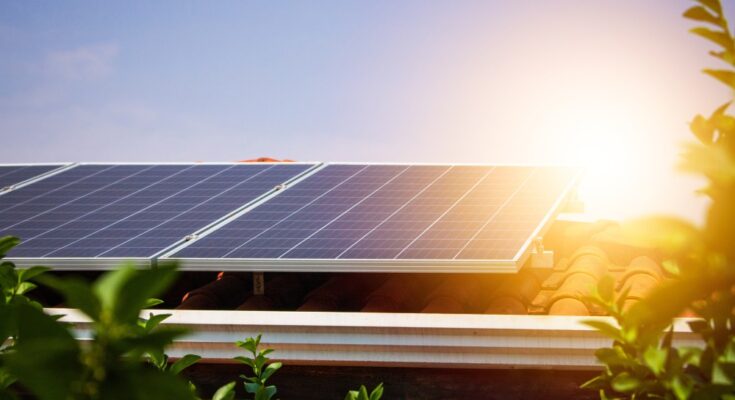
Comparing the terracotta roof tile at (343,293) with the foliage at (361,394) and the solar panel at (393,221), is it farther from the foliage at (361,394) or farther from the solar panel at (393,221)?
the foliage at (361,394)

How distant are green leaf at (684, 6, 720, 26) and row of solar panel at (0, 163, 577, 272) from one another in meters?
6.82

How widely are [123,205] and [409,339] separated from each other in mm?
6239

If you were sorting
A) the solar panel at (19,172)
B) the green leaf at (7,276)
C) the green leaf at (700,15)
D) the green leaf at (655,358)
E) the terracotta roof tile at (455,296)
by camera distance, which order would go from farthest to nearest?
A: the solar panel at (19,172), the terracotta roof tile at (455,296), the green leaf at (7,276), the green leaf at (655,358), the green leaf at (700,15)

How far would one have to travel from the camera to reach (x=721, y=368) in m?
1.81

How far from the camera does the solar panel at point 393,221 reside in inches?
360

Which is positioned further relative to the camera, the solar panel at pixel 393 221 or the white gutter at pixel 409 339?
the solar panel at pixel 393 221

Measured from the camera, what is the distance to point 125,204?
40.9ft

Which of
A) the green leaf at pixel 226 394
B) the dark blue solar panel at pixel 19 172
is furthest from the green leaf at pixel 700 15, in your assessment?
the dark blue solar panel at pixel 19 172

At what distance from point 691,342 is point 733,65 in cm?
565

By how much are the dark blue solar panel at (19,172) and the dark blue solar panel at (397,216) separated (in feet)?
16.0

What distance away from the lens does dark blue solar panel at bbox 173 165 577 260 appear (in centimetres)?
948

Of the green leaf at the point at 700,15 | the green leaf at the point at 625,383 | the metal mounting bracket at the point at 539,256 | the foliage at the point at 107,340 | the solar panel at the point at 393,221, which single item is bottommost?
the metal mounting bracket at the point at 539,256

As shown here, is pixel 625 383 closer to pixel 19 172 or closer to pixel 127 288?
pixel 127 288

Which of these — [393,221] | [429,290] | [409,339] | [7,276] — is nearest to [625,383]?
[7,276]
